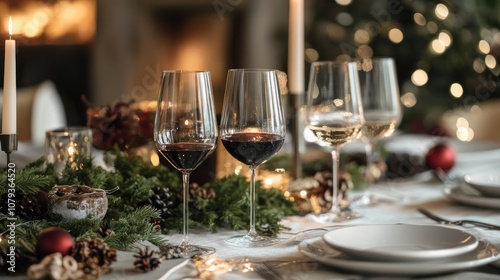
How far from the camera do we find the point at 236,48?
5.11m

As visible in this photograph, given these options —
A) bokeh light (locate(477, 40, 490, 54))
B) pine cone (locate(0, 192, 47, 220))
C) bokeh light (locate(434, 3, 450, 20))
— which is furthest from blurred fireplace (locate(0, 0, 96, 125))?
pine cone (locate(0, 192, 47, 220))

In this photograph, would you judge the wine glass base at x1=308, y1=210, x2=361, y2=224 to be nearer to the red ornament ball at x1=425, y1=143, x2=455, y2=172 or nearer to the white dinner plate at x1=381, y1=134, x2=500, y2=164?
the red ornament ball at x1=425, y1=143, x2=455, y2=172

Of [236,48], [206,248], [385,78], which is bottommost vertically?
[206,248]

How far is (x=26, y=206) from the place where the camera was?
1.13m

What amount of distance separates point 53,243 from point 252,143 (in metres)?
0.36

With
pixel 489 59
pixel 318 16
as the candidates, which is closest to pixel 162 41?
pixel 318 16

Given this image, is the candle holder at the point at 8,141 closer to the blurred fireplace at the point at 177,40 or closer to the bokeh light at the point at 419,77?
the bokeh light at the point at 419,77

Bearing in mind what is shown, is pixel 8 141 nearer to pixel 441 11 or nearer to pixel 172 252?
pixel 172 252

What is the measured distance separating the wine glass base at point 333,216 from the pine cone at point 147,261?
0.47 m

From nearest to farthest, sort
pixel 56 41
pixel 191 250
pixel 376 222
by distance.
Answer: pixel 191 250
pixel 376 222
pixel 56 41

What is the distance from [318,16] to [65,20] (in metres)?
1.71

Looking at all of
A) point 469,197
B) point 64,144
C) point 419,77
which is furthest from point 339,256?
point 419,77

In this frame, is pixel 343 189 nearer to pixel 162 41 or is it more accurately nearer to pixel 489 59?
pixel 489 59

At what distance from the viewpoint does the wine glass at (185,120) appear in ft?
3.52
